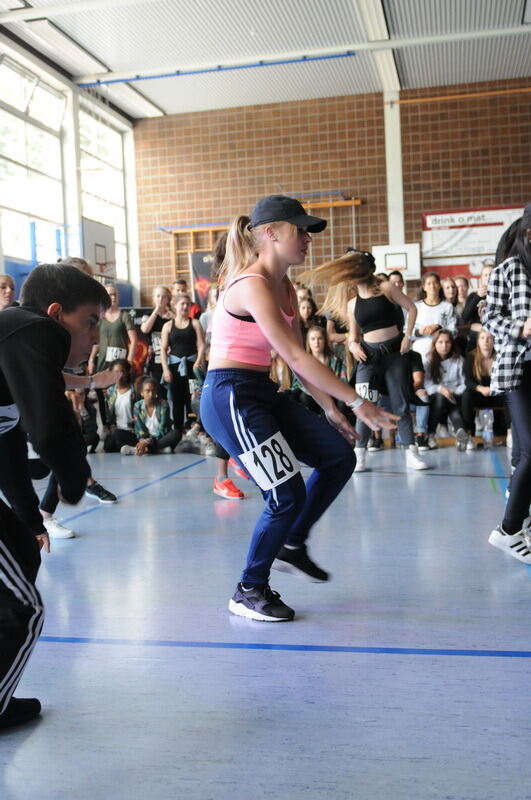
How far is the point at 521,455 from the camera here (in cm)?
308

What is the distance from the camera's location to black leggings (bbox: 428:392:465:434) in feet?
23.3

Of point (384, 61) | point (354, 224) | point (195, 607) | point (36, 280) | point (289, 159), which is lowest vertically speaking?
point (195, 607)

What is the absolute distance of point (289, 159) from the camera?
13.4 meters

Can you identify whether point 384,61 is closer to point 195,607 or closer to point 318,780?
point 195,607

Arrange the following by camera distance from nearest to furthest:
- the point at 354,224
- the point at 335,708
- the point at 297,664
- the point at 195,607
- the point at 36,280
Answer: the point at 36,280 < the point at 335,708 < the point at 297,664 < the point at 195,607 < the point at 354,224

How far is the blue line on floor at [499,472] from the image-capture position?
4952 millimetres

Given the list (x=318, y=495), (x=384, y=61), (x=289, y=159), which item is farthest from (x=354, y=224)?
(x=318, y=495)

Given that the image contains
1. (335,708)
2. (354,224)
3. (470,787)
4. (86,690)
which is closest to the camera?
(470,787)

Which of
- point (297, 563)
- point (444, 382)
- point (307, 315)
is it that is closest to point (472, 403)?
point (444, 382)

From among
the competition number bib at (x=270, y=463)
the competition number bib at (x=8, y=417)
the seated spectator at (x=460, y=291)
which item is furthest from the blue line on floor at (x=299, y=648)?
the seated spectator at (x=460, y=291)

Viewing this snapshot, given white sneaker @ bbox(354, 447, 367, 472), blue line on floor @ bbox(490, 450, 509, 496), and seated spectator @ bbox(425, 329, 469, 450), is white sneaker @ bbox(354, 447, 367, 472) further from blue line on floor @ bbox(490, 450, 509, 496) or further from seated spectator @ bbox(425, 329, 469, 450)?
seated spectator @ bbox(425, 329, 469, 450)

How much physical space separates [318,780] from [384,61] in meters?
12.0

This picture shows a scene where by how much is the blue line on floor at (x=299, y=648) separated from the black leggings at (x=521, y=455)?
1.01 m

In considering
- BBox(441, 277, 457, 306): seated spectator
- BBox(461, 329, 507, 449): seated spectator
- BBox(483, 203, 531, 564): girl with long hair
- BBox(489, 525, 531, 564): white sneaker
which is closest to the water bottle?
BBox(461, 329, 507, 449): seated spectator
